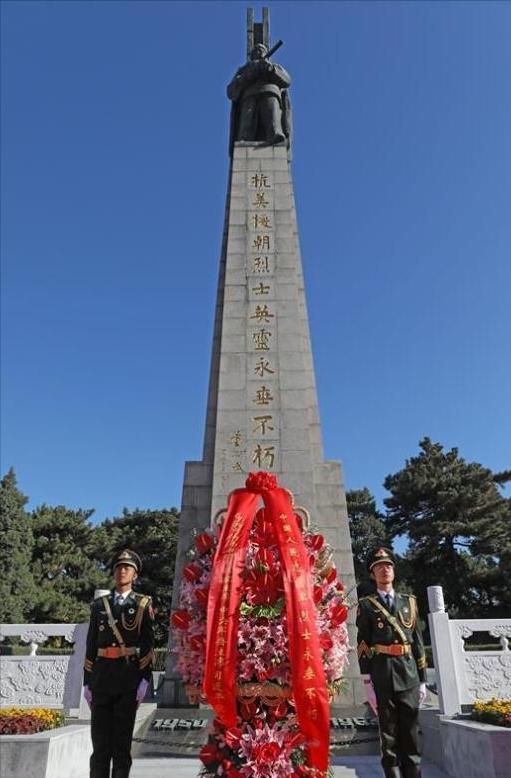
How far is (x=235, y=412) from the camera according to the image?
22.5 feet

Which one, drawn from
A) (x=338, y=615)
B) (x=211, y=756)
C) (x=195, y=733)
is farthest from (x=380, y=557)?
(x=195, y=733)

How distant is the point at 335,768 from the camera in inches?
175

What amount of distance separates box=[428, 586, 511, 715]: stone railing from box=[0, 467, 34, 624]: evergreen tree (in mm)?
13899

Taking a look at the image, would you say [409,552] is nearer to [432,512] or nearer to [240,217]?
[432,512]

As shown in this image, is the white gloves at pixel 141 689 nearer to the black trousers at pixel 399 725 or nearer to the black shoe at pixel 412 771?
the black trousers at pixel 399 725

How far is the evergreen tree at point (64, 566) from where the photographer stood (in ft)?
53.6

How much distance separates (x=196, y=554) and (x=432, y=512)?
56.3 ft

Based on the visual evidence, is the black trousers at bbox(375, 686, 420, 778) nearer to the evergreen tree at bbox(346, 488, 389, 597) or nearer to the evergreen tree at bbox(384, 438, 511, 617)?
the evergreen tree at bbox(384, 438, 511, 617)

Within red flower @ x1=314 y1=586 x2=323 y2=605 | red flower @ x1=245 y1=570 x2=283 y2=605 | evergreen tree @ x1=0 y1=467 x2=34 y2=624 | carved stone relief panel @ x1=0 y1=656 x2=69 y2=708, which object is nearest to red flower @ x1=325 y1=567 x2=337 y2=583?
red flower @ x1=314 y1=586 x2=323 y2=605

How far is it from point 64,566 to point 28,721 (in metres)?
15.9

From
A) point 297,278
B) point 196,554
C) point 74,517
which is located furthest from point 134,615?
point 74,517

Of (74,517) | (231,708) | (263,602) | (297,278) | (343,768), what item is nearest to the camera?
Answer: (231,708)

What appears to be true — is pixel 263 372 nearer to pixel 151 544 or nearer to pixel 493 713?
pixel 493 713

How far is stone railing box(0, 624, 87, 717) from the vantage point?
4.57 m
